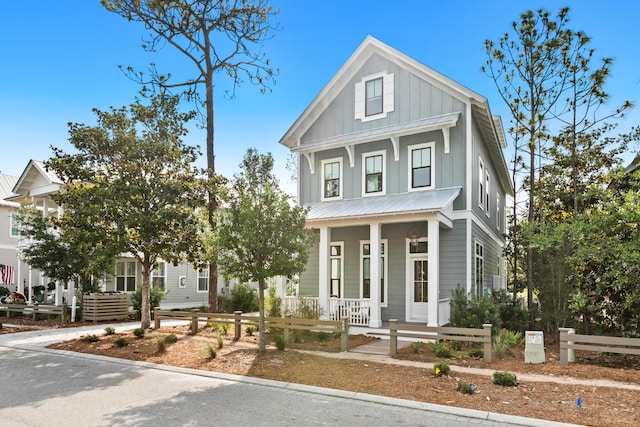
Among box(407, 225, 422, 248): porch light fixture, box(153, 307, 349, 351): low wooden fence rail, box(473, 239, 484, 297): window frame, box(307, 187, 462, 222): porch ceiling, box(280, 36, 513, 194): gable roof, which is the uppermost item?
box(280, 36, 513, 194): gable roof

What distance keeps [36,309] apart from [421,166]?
54.7 feet

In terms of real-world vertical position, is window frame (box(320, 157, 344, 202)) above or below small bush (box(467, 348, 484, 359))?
above

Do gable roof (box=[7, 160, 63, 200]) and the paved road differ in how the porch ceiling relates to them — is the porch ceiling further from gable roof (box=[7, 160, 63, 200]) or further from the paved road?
gable roof (box=[7, 160, 63, 200])

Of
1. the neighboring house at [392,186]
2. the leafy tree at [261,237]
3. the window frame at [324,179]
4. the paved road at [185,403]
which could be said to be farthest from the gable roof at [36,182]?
the leafy tree at [261,237]

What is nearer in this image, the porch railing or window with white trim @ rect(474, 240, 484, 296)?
the porch railing

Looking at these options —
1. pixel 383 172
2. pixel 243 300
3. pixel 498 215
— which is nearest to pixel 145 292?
pixel 243 300

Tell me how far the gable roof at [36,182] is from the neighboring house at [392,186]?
11.9 meters

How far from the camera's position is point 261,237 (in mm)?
10258

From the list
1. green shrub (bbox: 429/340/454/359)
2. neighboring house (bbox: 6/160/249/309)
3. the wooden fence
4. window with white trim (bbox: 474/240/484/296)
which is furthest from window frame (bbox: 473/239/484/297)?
the wooden fence

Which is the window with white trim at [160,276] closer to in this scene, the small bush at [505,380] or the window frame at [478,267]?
the window frame at [478,267]

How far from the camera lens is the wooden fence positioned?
60.4 ft

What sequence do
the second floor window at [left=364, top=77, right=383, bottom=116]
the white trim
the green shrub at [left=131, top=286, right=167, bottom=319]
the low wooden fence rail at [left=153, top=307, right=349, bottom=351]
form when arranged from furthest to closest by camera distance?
the green shrub at [left=131, top=286, right=167, bottom=319] → the second floor window at [left=364, top=77, right=383, bottom=116] → the white trim → the low wooden fence rail at [left=153, top=307, right=349, bottom=351]

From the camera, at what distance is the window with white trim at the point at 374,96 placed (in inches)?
637

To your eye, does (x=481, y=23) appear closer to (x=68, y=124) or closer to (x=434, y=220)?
(x=434, y=220)
